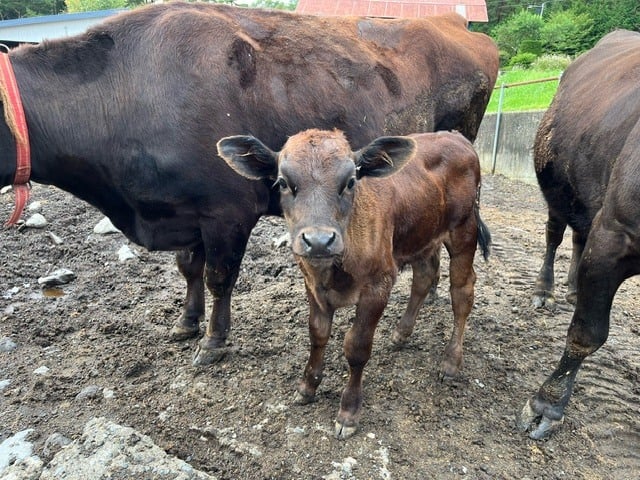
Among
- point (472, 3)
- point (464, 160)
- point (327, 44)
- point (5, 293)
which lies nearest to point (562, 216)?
point (464, 160)

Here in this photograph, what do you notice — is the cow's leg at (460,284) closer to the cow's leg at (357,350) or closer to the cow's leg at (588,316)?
the cow's leg at (588,316)

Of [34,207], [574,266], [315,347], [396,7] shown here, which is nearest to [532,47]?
[396,7]

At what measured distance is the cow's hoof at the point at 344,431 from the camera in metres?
3.08

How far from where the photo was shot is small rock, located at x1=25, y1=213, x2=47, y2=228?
6641 millimetres

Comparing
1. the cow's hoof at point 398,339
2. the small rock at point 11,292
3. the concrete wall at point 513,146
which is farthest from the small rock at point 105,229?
the concrete wall at point 513,146

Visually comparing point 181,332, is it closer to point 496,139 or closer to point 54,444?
point 54,444

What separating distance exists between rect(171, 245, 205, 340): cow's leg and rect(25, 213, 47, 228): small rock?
336 cm

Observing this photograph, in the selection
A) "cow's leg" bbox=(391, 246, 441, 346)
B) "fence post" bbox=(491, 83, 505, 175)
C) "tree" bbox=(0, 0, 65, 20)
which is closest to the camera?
"cow's leg" bbox=(391, 246, 441, 346)

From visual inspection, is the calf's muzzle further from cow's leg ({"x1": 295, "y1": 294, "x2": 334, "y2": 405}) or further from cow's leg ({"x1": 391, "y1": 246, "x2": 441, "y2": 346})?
cow's leg ({"x1": 391, "y1": 246, "x2": 441, "y2": 346})

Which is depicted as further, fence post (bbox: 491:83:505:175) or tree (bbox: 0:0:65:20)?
tree (bbox: 0:0:65:20)

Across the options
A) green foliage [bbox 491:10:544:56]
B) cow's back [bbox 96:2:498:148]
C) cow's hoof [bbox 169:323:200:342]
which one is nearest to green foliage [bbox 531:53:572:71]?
green foliage [bbox 491:10:544:56]

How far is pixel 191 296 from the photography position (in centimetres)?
431

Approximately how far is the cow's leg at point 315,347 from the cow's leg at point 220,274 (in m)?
0.79

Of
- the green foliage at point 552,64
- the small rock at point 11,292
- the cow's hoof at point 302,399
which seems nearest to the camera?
the cow's hoof at point 302,399
